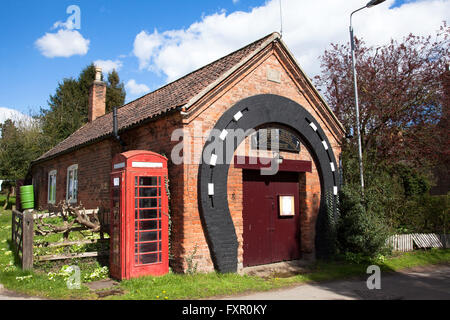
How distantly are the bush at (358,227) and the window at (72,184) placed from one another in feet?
34.9

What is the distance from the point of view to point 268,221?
1002cm

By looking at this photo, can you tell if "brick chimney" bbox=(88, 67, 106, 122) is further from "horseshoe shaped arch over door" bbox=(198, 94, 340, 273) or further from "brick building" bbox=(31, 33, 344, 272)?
"horseshoe shaped arch over door" bbox=(198, 94, 340, 273)

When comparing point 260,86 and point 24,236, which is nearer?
point 24,236

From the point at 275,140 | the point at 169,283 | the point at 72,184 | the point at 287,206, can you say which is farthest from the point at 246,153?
the point at 72,184

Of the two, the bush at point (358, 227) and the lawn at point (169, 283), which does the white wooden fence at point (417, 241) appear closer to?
the bush at point (358, 227)

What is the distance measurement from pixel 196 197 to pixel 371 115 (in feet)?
32.6

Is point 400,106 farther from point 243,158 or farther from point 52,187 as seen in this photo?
point 52,187

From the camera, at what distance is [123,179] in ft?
25.0

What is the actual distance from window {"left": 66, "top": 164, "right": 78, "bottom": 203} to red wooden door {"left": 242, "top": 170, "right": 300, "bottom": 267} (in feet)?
28.0

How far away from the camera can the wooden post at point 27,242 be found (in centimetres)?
806

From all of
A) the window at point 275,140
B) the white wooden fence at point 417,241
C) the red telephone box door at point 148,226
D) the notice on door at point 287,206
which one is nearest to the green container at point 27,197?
the red telephone box door at point 148,226

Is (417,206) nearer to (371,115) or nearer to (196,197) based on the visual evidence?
(371,115)

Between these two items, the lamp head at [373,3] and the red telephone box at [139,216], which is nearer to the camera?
the red telephone box at [139,216]
